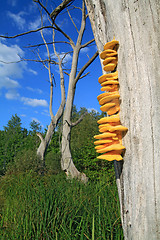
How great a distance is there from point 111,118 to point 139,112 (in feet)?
0.53

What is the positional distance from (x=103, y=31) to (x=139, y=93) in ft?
1.79

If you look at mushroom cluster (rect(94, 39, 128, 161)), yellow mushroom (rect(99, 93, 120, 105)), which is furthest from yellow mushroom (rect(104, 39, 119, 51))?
yellow mushroom (rect(99, 93, 120, 105))

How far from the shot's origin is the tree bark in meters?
0.90

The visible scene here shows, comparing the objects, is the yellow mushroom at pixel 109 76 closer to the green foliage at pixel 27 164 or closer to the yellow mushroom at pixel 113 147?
the yellow mushroom at pixel 113 147

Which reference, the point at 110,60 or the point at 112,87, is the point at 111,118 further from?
the point at 110,60

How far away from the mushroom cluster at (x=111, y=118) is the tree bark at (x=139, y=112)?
0.14 ft

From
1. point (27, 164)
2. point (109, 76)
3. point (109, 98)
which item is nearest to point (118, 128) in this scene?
point (109, 98)

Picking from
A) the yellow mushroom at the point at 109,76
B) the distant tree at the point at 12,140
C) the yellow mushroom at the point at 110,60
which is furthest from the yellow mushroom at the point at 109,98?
the distant tree at the point at 12,140

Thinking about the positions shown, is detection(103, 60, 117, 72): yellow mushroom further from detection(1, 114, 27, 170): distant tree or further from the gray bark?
detection(1, 114, 27, 170): distant tree

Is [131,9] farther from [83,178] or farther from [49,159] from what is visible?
[49,159]

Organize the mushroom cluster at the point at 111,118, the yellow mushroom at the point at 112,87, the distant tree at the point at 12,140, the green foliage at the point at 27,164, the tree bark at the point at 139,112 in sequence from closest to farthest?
1. the tree bark at the point at 139,112
2. the mushroom cluster at the point at 111,118
3. the yellow mushroom at the point at 112,87
4. the green foliage at the point at 27,164
5. the distant tree at the point at 12,140

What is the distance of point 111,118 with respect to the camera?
1.05m

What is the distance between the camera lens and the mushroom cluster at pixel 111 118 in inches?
39.5

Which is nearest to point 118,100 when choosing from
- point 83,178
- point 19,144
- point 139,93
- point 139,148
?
point 139,93
